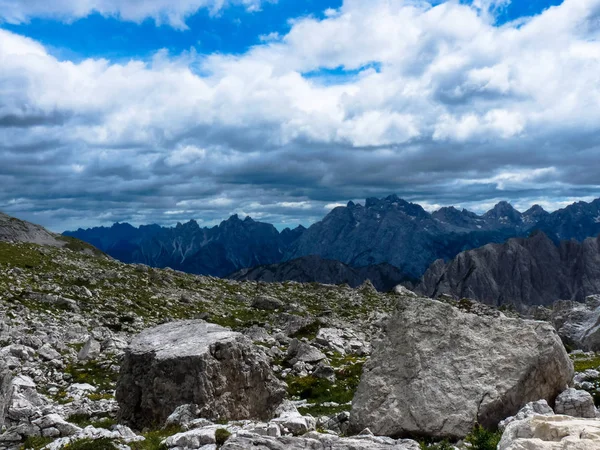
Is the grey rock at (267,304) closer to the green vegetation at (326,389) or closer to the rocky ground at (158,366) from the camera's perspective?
the rocky ground at (158,366)

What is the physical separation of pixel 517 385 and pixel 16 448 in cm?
1882

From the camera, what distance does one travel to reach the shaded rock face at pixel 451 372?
19.4m

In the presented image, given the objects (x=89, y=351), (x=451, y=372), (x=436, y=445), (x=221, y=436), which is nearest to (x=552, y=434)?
(x=436, y=445)

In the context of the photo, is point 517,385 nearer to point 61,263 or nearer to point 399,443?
point 399,443

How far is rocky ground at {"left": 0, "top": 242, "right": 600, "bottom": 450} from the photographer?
646 inches

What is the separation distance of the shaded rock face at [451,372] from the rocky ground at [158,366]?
24.7 inches

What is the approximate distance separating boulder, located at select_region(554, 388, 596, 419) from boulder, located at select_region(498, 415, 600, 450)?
7.68 metres

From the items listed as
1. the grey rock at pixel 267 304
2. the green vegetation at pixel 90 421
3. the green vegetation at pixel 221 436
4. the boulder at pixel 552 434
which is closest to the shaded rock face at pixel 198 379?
the green vegetation at pixel 90 421

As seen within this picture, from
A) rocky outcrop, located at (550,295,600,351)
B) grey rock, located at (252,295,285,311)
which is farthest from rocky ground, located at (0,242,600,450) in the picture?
rocky outcrop, located at (550,295,600,351)

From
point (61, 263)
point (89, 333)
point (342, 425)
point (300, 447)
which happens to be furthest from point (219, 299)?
point (300, 447)

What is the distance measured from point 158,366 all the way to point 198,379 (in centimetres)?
212

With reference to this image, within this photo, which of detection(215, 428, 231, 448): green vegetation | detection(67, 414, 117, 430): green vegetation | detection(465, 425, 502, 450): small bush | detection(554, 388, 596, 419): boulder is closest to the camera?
detection(465, 425, 502, 450): small bush

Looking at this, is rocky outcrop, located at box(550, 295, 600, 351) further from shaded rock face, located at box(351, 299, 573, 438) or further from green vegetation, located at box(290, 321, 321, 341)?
shaded rock face, located at box(351, 299, 573, 438)

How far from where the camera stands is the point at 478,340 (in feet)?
71.0
